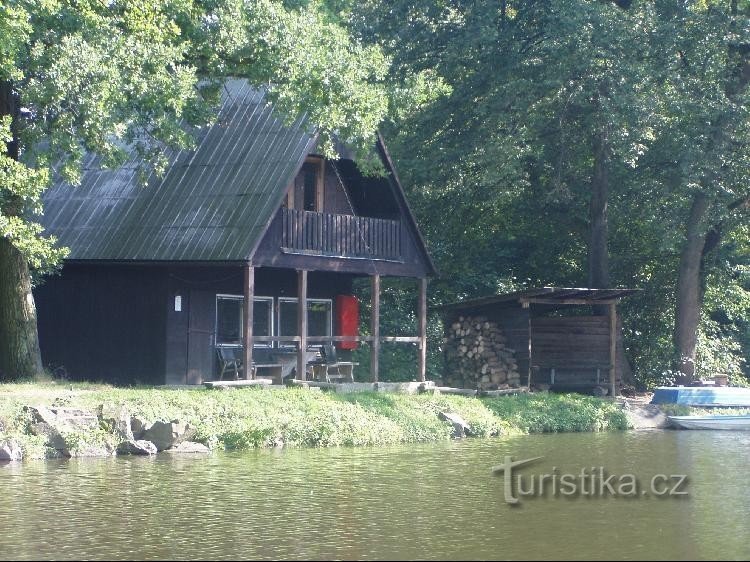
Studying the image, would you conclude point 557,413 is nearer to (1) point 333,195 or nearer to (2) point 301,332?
(2) point 301,332

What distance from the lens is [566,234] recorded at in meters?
36.5

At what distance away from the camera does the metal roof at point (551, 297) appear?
95.9ft

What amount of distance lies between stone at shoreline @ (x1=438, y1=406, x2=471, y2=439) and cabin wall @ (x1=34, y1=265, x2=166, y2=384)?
6688 millimetres

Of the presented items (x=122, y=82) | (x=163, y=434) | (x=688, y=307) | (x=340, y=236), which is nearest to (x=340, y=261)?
(x=340, y=236)

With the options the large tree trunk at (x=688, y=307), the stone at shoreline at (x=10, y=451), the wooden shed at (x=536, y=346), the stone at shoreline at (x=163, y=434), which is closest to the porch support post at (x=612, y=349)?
the wooden shed at (x=536, y=346)

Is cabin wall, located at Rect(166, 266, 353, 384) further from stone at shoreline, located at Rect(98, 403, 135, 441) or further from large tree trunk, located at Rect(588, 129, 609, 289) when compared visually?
large tree trunk, located at Rect(588, 129, 609, 289)

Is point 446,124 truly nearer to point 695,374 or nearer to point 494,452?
point 695,374

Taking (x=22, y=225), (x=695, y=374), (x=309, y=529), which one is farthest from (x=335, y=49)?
(x=695, y=374)

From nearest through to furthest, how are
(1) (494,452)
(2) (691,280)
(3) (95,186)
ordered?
(1) (494,452), (3) (95,186), (2) (691,280)

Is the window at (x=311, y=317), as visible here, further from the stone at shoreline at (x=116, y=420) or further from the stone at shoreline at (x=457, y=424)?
the stone at shoreline at (x=116, y=420)

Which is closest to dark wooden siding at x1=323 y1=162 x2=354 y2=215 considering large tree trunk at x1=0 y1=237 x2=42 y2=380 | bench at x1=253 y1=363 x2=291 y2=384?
bench at x1=253 y1=363 x2=291 y2=384

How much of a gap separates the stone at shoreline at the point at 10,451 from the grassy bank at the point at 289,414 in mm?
124

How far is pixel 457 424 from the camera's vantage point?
2369cm

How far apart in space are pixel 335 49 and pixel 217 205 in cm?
467
